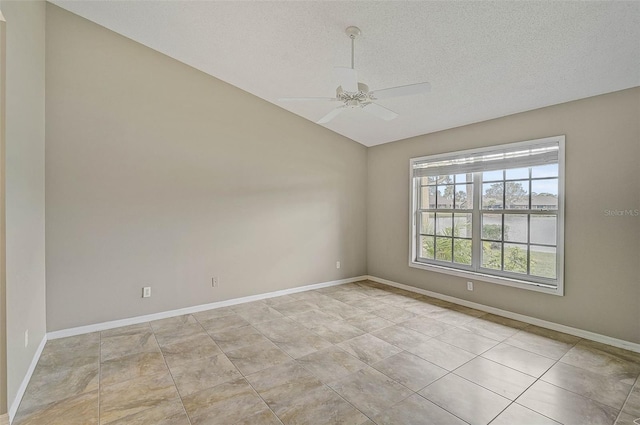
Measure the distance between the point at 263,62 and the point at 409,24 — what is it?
1.75m

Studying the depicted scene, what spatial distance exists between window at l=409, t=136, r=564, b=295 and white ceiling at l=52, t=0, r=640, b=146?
617 mm

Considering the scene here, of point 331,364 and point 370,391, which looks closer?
point 370,391

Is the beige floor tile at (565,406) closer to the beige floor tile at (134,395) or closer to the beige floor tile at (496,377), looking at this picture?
the beige floor tile at (496,377)

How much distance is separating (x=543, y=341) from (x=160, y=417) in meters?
3.60

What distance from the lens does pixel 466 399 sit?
221 centimetres

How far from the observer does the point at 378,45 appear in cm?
293

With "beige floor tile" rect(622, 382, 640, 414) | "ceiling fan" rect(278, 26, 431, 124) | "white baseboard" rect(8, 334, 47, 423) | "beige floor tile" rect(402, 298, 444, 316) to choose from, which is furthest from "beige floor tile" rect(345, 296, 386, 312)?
"white baseboard" rect(8, 334, 47, 423)

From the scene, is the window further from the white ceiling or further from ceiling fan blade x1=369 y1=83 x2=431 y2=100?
ceiling fan blade x1=369 y1=83 x2=431 y2=100

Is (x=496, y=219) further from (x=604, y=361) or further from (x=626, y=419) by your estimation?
(x=626, y=419)

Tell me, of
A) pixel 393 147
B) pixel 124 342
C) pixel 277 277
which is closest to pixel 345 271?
pixel 277 277

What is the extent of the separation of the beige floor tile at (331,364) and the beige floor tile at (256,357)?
9.2 inches

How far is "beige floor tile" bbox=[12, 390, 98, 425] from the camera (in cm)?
196

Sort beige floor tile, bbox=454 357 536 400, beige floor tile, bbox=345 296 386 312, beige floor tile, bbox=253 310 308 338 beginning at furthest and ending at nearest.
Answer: beige floor tile, bbox=345 296 386 312
beige floor tile, bbox=253 310 308 338
beige floor tile, bbox=454 357 536 400

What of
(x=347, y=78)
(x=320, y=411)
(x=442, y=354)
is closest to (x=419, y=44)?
(x=347, y=78)
